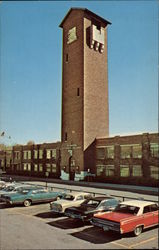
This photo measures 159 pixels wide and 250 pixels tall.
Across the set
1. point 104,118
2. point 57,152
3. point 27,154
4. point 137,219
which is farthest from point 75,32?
point 137,219

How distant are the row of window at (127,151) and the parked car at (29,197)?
611 inches

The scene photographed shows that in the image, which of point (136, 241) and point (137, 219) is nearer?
point (136, 241)

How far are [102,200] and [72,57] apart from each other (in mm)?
32976

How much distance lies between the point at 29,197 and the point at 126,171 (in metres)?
18.7

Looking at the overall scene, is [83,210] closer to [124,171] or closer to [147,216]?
[147,216]

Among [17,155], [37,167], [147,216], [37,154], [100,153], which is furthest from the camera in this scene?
[17,155]

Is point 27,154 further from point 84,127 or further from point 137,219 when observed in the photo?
point 137,219

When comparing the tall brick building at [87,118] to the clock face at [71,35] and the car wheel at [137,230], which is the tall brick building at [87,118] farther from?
the car wheel at [137,230]

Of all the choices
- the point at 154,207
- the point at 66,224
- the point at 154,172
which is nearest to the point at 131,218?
the point at 154,207

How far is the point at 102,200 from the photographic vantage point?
47.4ft

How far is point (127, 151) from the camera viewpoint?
35.8 metres

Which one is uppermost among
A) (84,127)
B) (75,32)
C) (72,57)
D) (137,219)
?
(75,32)

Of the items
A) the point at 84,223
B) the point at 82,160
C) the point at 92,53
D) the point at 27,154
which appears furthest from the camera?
the point at 27,154

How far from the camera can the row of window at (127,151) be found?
32094 millimetres
